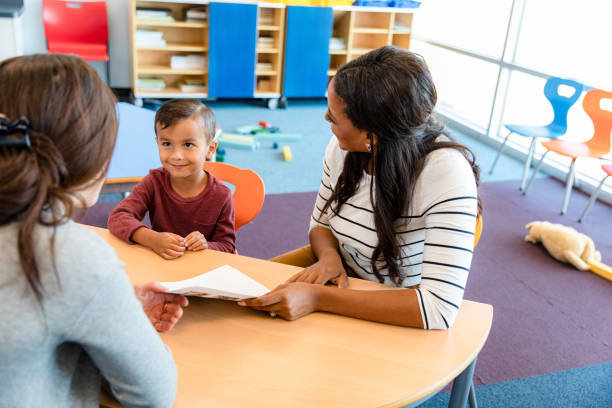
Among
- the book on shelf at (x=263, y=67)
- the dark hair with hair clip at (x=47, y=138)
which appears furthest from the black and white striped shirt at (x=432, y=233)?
the book on shelf at (x=263, y=67)

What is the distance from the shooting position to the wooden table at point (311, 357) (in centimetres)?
97

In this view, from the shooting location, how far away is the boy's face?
1.65 m

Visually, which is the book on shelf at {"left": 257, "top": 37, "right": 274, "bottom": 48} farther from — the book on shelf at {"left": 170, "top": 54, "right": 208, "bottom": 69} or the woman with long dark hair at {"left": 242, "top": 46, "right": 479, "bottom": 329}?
the woman with long dark hair at {"left": 242, "top": 46, "right": 479, "bottom": 329}

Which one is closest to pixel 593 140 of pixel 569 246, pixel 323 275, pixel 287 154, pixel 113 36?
pixel 569 246

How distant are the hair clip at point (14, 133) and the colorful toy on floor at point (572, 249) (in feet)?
9.69

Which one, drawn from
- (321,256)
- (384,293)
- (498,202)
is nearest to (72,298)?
Answer: (384,293)

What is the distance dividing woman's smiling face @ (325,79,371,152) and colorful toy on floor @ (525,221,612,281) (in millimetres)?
2073

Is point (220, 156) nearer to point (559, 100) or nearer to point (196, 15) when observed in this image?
point (196, 15)

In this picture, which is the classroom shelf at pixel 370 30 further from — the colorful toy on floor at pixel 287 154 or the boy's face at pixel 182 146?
the boy's face at pixel 182 146

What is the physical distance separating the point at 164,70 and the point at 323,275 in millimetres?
4303

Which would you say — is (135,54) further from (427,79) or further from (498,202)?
(427,79)

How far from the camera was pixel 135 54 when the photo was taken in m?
4.96

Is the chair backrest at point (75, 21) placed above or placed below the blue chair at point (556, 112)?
above

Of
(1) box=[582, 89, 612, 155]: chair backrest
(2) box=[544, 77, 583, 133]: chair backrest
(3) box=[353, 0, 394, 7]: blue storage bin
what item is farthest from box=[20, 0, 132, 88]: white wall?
(1) box=[582, 89, 612, 155]: chair backrest
